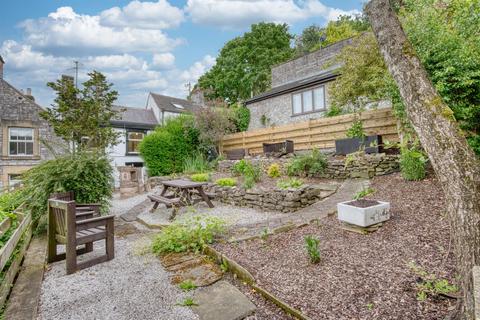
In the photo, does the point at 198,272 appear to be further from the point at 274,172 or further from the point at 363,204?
the point at 274,172

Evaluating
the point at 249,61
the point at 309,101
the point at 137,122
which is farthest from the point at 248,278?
the point at 249,61

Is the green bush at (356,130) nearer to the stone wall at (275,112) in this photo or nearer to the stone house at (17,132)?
the stone wall at (275,112)

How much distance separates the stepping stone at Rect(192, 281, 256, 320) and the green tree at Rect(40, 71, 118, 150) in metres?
9.60

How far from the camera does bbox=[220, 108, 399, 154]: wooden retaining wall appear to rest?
8.28 metres

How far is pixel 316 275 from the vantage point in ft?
8.67

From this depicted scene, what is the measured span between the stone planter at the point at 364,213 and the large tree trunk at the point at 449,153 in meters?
1.65

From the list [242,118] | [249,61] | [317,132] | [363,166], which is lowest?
[363,166]

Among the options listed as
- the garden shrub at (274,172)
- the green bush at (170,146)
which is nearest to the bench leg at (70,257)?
the garden shrub at (274,172)

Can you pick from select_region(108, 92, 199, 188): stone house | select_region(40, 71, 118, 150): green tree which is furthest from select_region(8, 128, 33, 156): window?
select_region(40, 71, 118, 150): green tree

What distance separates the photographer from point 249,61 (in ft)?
105

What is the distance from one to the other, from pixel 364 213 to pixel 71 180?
5551 millimetres

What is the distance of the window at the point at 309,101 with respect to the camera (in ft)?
45.1

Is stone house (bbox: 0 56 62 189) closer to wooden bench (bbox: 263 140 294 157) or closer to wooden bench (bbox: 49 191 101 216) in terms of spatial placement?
wooden bench (bbox: 49 191 101 216)

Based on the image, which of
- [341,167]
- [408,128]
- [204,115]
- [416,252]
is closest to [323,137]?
[341,167]
